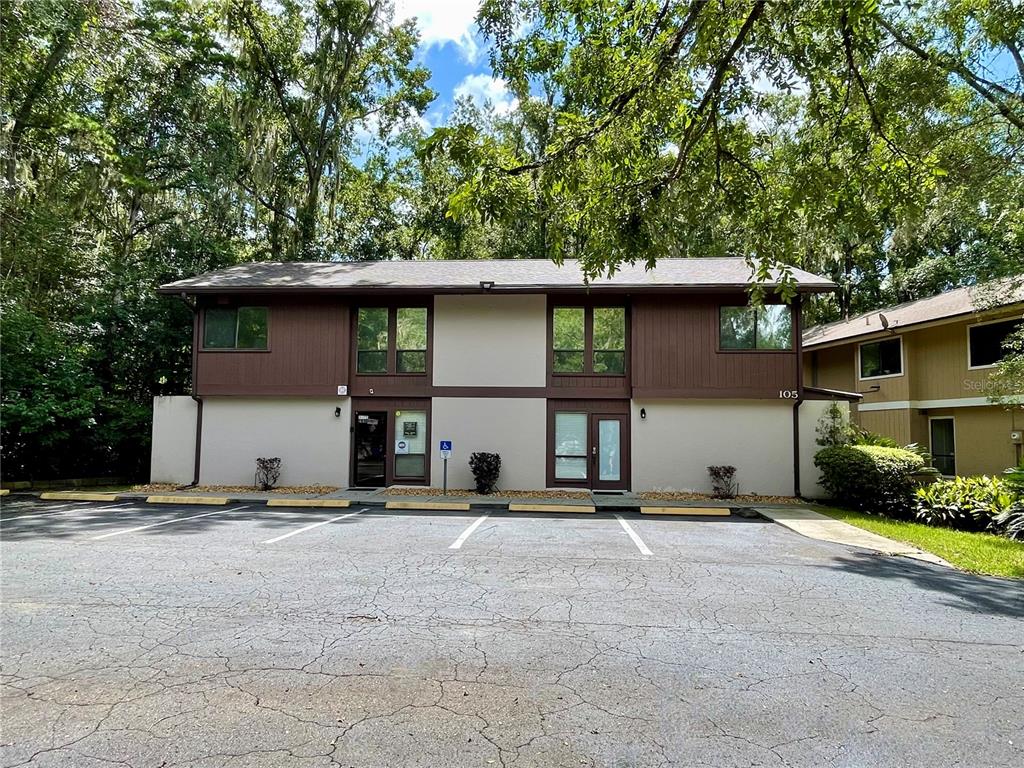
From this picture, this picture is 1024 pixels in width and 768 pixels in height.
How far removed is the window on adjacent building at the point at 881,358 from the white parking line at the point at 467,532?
14.5 metres

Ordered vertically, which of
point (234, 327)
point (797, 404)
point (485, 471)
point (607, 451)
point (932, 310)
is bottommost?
point (485, 471)

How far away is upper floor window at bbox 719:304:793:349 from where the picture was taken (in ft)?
44.4

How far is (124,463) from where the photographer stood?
16.6m

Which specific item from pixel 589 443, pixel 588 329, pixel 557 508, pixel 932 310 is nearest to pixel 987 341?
pixel 932 310

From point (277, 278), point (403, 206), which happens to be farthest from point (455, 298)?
point (403, 206)

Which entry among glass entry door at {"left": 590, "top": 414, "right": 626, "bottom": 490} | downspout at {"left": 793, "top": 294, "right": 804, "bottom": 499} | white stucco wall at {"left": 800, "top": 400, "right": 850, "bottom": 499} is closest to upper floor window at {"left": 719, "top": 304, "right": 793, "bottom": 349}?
Answer: downspout at {"left": 793, "top": 294, "right": 804, "bottom": 499}

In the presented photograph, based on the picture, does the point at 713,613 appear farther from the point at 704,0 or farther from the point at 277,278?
the point at 277,278

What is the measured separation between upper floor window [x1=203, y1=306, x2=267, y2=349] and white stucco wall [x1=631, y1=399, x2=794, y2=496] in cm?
966

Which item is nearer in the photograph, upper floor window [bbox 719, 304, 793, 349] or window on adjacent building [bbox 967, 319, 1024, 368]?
upper floor window [bbox 719, 304, 793, 349]

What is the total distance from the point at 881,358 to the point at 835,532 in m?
11.7

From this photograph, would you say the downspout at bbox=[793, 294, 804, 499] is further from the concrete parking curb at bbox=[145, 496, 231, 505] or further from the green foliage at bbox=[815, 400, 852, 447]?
the concrete parking curb at bbox=[145, 496, 231, 505]

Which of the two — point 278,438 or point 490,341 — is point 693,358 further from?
point 278,438

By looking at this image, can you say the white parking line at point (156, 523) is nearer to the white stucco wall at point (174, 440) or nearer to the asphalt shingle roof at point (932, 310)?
the white stucco wall at point (174, 440)

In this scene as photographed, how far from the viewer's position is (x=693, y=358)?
13609mm
